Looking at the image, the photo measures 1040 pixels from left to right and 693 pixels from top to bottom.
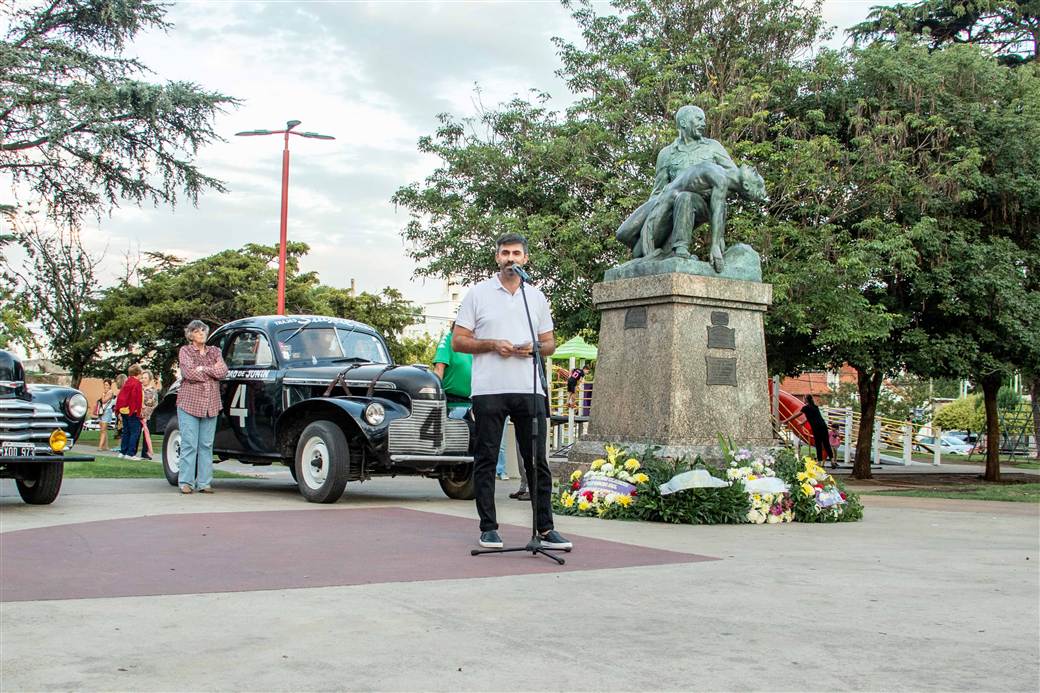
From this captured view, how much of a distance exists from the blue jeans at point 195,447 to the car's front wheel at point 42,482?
69.9 inches

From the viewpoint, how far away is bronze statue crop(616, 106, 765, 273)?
34.1ft

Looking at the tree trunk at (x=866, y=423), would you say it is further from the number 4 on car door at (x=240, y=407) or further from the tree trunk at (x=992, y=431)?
the number 4 on car door at (x=240, y=407)

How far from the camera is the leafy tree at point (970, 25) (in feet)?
92.8

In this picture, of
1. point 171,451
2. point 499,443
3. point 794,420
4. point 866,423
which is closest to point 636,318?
point 499,443

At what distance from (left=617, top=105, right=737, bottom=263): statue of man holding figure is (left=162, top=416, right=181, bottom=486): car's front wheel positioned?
5.54 meters

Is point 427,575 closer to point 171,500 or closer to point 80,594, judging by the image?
point 80,594

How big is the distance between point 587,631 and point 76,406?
7052 millimetres

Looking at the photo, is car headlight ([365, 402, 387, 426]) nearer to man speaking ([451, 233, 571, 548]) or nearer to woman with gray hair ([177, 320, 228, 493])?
woman with gray hair ([177, 320, 228, 493])

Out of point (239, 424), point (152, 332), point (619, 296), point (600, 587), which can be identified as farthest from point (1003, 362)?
point (152, 332)

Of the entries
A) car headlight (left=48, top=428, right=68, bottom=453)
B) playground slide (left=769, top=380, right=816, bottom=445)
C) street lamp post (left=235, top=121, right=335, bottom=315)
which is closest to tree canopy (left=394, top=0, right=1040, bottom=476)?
street lamp post (left=235, top=121, right=335, bottom=315)

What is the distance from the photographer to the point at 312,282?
4388 cm

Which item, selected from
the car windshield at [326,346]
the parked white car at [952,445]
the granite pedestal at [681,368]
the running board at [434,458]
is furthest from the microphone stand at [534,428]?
the parked white car at [952,445]

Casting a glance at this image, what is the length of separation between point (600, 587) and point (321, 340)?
6.97m

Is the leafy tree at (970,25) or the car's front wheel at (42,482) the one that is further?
the leafy tree at (970,25)
